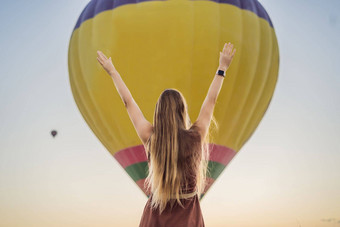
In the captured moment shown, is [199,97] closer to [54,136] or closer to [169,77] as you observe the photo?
[169,77]

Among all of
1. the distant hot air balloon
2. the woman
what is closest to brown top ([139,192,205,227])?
the woman

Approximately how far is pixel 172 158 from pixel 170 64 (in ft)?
19.6

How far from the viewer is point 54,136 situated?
11.5m

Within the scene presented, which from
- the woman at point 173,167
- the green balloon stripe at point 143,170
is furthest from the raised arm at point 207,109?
the green balloon stripe at point 143,170

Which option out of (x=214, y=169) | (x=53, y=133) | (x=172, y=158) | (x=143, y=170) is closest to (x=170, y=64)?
(x=143, y=170)

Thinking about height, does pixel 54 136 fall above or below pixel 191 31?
below

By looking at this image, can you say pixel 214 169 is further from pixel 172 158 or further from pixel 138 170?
pixel 172 158

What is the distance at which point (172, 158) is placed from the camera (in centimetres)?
237

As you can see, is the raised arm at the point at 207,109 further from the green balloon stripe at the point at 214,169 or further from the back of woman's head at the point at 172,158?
the green balloon stripe at the point at 214,169

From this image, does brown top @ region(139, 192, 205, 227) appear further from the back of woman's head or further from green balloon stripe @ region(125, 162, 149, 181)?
green balloon stripe @ region(125, 162, 149, 181)

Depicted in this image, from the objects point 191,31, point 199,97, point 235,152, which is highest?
point 191,31

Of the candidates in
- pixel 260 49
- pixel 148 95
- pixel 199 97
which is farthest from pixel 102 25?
pixel 260 49

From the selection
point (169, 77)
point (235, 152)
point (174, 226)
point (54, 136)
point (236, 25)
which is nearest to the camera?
point (174, 226)

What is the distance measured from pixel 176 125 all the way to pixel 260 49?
23.6 ft
